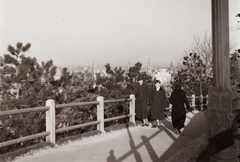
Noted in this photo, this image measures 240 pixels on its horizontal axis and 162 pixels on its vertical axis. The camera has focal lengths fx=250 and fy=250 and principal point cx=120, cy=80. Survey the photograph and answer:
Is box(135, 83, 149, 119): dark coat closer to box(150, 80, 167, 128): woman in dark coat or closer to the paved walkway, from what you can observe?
box(150, 80, 167, 128): woman in dark coat

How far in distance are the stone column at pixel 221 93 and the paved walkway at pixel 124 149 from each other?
241cm

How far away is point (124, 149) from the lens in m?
6.18

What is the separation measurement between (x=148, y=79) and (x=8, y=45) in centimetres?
968

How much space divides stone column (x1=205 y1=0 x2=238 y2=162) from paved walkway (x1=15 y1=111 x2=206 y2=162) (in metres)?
2.41

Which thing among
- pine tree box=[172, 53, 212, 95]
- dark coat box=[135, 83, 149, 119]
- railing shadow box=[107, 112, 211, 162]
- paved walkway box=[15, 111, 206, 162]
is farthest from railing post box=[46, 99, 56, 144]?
pine tree box=[172, 53, 212, 95]

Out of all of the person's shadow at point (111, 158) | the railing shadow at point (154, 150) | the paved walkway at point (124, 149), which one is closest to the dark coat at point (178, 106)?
the railing shadow at point (154, 150)

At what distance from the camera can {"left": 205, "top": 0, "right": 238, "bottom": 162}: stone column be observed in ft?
8.21

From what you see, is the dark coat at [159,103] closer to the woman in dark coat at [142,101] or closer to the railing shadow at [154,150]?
the woman in dark coat at [142,101]

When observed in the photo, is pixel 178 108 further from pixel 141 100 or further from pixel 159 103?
pixel 141 100

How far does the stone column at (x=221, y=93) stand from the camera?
2502mm

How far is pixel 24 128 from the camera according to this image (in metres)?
9.41

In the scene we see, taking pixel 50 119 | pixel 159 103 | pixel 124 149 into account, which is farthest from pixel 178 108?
pixel 50 119

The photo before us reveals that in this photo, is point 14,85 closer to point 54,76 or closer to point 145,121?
point 54,76

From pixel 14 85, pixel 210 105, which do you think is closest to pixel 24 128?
pixel 14 85
